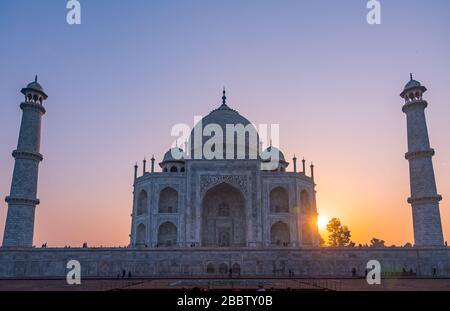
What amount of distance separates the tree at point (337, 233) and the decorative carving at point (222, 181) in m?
20.7

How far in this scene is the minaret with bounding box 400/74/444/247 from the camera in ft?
83.1

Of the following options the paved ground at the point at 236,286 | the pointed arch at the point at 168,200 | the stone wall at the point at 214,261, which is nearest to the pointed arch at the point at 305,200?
the stone wall at the point at 214,261

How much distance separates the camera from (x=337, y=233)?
4812 centimetres

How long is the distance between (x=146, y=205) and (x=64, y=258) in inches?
327

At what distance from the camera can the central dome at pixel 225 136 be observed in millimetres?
36031

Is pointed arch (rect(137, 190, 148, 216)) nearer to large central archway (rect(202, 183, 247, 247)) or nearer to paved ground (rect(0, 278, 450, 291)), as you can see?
large central archway (rect(202, 183, 247, 247))

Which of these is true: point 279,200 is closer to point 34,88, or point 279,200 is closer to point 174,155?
point 174,155

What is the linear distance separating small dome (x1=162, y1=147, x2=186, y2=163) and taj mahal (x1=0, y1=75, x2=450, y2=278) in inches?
4.7

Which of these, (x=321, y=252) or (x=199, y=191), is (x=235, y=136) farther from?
(x=321, y=252)

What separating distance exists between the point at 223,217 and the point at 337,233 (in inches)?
807

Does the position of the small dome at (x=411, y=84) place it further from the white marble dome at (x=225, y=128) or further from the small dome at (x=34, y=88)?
the small dome at (x=34, y=88)

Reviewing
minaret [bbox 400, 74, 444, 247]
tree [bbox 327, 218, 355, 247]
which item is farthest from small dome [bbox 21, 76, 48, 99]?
tree [bbox 327, 218, 355, 247]

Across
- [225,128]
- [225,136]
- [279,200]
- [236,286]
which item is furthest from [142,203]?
[236,286]
